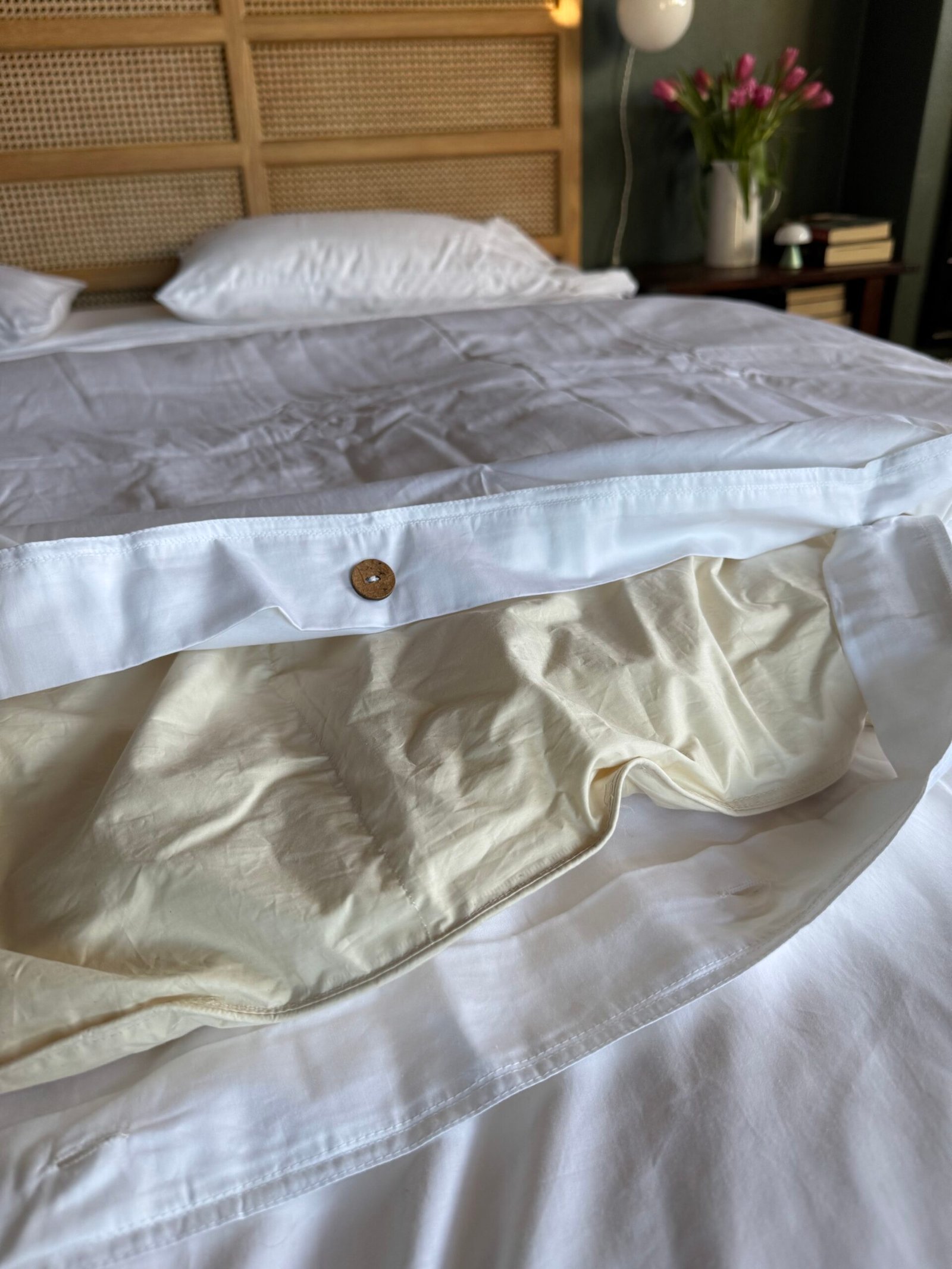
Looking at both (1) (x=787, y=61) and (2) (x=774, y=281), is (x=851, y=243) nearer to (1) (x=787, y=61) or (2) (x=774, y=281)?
(2) (x=774, y=281)

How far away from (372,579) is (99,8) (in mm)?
1863

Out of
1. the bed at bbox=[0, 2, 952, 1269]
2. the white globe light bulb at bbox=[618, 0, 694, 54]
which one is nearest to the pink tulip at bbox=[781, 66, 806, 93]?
the white globe light bulb at bbox=[618, 0, 694, 54]

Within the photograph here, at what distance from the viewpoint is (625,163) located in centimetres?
259

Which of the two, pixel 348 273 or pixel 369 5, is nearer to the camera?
pixel 348 273

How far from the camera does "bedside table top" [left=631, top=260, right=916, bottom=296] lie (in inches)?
Result: 93.1

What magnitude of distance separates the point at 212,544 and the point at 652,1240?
505mm

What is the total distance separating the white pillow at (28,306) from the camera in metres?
1.73

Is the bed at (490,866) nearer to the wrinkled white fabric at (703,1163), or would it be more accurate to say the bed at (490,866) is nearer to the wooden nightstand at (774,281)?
the wrinkled white fabric at (703,1163)

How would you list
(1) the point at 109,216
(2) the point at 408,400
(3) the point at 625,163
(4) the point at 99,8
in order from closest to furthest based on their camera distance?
(2) the point at 408,400 → (4) the point at 99,8 → (1) the point at 109,216 → (3) the point at 625,163

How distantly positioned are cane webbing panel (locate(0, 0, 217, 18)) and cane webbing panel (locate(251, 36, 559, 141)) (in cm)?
15

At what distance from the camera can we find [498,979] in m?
0.55

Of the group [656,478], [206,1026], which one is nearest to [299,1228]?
[206,1026]

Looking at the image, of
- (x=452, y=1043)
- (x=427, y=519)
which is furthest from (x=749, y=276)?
(x=452, y=1043)

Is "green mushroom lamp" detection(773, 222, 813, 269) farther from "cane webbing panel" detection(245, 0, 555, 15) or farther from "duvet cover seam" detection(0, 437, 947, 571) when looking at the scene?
"duvet cover seam" detection(0, 437, 947, 571)
